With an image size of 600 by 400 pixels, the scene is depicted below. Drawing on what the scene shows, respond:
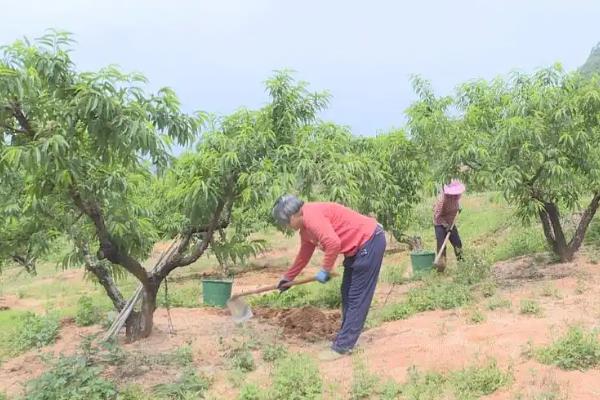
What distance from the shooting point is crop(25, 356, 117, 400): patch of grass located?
4234 millimetres

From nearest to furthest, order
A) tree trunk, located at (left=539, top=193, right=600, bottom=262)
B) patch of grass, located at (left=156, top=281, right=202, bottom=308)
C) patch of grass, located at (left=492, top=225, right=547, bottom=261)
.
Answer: tree trunk, located at (left=539, top=193, right=600, bottom=262), patch of grass, located at (left=156, top=281, right=202, bottom=308), patch of grass, located at (left=492, top=225, right=547, bottom=261)

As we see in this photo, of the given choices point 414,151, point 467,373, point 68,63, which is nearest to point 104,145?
point 68,63

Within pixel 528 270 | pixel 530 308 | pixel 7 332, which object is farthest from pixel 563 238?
pixel 7 332

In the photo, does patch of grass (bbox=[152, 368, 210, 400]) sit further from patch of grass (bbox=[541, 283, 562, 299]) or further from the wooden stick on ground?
patch of grass (bbox=[541, 283, 562, 299])

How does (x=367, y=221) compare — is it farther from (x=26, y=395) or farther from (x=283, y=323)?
(x=26, y=395)

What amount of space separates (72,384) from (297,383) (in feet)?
5.41

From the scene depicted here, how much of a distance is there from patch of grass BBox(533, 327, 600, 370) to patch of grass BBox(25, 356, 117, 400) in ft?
9.88

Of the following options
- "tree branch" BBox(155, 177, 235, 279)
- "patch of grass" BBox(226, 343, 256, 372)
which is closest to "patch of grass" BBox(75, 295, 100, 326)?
"tree branch" BBox(155, 177, 235, 279)

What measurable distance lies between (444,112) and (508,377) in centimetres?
438

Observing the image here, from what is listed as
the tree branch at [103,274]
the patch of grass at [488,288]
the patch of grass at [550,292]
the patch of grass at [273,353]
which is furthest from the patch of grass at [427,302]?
the tree branch at [103,274]

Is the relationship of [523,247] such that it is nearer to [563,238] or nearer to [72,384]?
[563,238]

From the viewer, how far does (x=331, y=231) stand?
454cm

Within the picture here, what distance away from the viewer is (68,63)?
408 cm

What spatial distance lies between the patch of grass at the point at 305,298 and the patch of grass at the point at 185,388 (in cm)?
286
